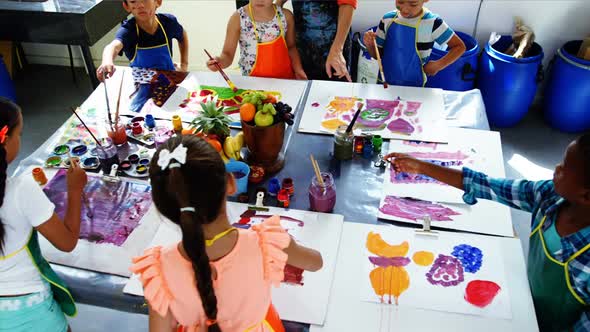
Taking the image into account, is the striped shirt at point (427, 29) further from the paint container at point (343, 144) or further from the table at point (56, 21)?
the table at point (56, 21)

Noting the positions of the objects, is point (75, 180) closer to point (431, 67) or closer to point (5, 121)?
point (5, 121)

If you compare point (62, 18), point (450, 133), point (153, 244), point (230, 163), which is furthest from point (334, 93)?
point (62, 18)

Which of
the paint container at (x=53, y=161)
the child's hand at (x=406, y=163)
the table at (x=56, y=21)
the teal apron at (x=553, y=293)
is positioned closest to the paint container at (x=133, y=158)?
the paint container at (x=53, y=161)

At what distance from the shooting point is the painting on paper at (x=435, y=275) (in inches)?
44.7

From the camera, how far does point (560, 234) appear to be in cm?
114

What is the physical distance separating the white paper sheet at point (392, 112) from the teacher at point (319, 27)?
15 centimetres

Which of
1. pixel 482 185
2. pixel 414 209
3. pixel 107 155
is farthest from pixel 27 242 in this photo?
pixel 482 185

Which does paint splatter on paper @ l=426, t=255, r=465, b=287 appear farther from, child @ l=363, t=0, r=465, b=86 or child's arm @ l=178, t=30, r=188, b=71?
child's arm @ l=178, t=30, r=188, b=71

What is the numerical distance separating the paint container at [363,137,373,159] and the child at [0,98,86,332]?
880 millimetres

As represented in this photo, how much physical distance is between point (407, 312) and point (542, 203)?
0.46 m

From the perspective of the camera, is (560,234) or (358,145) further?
(358,145)

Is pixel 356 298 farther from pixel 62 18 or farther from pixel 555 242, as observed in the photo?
pixel 62 18

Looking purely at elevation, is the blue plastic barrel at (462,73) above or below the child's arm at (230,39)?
below

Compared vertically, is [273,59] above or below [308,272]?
above
